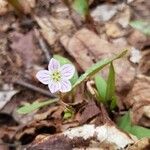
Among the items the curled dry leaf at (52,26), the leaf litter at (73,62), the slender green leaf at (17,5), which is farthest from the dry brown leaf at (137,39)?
the slender green leaf at (17,5)

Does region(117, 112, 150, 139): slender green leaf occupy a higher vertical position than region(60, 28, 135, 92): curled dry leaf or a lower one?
lower

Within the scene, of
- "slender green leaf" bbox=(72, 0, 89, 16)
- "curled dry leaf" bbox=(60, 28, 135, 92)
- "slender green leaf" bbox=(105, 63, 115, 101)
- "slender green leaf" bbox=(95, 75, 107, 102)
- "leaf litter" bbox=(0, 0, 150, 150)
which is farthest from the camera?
"slender green leaf" bbox=(72, 0, 89, 16)

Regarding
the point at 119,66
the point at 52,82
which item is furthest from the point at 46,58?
the point at 52,82

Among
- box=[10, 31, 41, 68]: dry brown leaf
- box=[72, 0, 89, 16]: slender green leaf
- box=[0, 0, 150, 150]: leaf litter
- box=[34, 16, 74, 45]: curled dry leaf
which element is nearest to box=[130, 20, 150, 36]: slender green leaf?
box=[0, 0, 150, 150]: leaf litter

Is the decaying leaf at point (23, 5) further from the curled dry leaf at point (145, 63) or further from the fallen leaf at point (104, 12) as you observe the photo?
the curled dry leaf at point (145, 63)

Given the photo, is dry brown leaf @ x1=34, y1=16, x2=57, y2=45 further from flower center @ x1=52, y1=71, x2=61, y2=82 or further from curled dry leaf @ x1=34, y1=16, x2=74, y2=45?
flower center @ x1=52, y1=71, x2=61, y2=82
